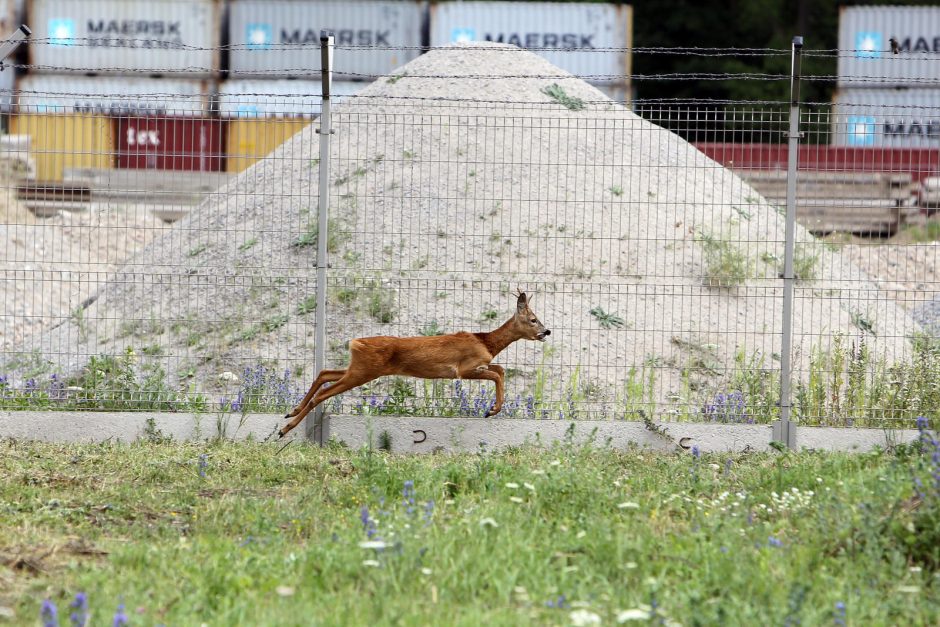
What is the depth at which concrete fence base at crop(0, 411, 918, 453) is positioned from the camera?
935 centimetres

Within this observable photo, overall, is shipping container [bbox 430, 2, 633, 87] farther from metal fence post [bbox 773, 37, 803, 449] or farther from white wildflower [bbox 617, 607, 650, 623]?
white wildflower [bbox 617, 607, 650, 623]

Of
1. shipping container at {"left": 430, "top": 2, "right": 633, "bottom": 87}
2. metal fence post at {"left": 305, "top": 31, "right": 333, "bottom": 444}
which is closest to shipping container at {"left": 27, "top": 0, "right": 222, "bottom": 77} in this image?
shipping container at {"left": 430, "top": 2, "right": 633, "bottom": 87}

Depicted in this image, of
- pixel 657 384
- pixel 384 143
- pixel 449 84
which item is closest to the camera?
pixel 657 384

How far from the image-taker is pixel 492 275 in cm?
1163

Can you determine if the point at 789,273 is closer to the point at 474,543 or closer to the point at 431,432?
the point at 431,432

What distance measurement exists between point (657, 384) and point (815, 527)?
4.51m

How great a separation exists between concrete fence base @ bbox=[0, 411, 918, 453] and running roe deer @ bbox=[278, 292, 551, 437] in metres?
0.26

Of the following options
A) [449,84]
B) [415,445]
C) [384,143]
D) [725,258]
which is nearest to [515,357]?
[415,445]

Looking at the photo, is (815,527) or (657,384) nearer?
(815,527)

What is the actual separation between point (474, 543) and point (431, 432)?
11.6ft

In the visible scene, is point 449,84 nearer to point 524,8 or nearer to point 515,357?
point 515,357

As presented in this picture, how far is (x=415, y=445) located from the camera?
30.7ft

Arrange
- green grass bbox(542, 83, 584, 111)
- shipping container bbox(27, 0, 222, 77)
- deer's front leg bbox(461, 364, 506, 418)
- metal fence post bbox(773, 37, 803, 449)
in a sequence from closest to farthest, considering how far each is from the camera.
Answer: deer's front leg bbox(461, 364, 506, 418), metal fence post bbox(773, 37, 803, 449), green grass bbox(542, 83, 584, 111), shipping container bbox(27, 0, 222, 77)

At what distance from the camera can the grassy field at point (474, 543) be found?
509 centimetres
